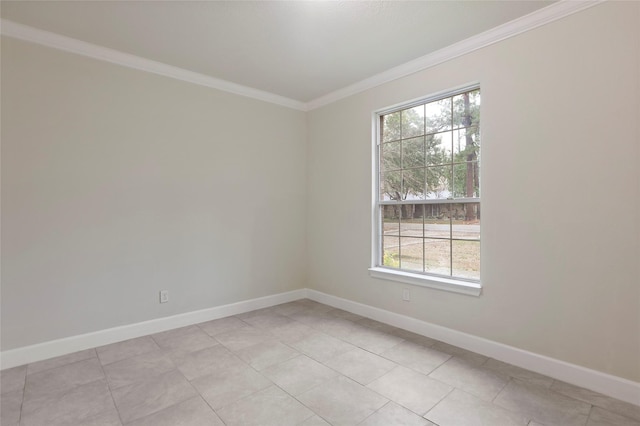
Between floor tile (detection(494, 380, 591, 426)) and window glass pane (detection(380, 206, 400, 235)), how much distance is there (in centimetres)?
172

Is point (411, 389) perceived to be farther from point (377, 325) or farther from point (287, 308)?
point (287, 308)

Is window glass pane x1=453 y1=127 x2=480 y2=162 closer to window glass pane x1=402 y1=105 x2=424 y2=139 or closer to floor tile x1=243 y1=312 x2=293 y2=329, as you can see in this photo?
window glass pane x1=402 y1=105 x2=424 y2=139

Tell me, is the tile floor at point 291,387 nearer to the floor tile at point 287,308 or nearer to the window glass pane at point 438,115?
the floor tile at point 287,308

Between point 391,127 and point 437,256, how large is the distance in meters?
1.49

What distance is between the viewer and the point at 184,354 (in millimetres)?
2688

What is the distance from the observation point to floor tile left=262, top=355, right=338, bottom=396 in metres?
2.19

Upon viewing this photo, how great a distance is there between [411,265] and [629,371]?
1713 millimetres

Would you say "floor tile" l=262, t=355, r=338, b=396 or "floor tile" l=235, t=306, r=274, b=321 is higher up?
"floor tile" l=262, t=355, r=338, b=396

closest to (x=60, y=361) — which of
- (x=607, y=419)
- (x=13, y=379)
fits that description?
(x=13, y=379)

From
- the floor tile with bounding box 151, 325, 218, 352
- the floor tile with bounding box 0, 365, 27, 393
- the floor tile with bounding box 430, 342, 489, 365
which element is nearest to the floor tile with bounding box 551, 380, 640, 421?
the floor tile with bounding box 430, 342, 489, 365

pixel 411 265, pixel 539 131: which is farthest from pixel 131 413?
pixel 539 131

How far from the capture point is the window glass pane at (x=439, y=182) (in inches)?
118

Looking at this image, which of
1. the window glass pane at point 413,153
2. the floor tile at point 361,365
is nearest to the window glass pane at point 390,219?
the window glass pane at point 413,153

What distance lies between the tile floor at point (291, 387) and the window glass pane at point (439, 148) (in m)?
1.72
